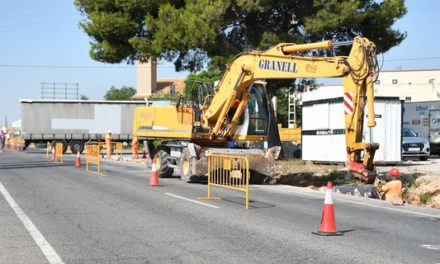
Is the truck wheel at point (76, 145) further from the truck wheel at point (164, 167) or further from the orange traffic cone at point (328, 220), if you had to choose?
the orange traffic cone at point (328, 220)

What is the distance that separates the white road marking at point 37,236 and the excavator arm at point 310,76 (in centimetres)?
773

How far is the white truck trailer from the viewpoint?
4528cm

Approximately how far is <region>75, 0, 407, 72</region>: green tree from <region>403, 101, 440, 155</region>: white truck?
6517 mm

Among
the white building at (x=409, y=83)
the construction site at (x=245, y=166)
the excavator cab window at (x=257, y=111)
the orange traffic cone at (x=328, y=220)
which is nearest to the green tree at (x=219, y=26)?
the construction site at (x=245, y=166)

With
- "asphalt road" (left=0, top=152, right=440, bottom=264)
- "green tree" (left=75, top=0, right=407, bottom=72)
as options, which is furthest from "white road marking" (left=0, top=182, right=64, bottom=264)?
"green tree" (left=75, top=0, right=407, bottom=72)

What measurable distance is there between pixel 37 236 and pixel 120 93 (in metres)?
112

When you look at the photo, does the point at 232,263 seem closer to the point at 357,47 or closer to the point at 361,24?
the point at 357,47

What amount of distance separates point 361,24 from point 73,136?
26351 mm

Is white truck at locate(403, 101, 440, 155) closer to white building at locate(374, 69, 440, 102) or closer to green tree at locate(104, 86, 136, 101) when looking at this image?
white building at locate(374, 69, 440, 102)

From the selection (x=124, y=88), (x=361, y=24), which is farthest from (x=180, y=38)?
(x=124, y=88)

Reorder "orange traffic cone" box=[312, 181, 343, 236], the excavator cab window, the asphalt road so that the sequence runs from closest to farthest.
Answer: the asphalt road → "orange traffic cone" box=[312, 181, 343, 236] → the excavator cab window

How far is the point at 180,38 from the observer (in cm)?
2767

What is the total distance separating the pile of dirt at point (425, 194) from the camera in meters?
14.5

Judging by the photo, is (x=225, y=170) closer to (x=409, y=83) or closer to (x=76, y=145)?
(x=76, y=145)
